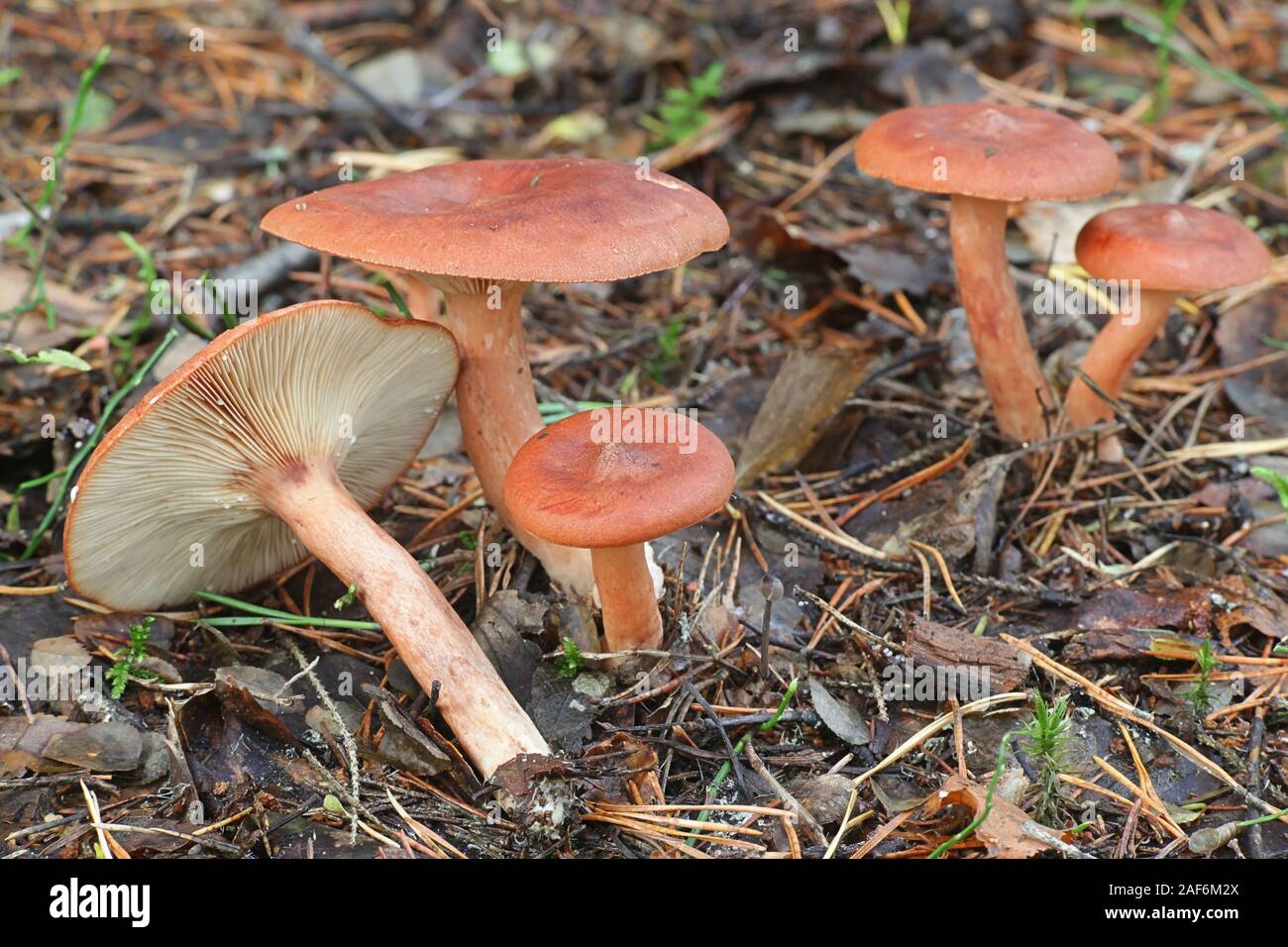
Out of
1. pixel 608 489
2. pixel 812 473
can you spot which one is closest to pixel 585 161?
pixel 608 489

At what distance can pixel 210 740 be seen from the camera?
2633 mm

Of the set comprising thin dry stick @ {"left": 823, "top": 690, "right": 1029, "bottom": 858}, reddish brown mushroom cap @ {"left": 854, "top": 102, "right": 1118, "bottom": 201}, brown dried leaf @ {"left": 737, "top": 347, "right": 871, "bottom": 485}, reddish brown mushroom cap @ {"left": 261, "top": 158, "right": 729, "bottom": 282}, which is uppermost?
reddish brown mushroom cap @ {"left": 854, "top": 102, "right": 1118, "bottom": 201}

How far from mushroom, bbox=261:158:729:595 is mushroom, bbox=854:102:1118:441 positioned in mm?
783

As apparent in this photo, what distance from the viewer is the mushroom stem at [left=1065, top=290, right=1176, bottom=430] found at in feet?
11.7

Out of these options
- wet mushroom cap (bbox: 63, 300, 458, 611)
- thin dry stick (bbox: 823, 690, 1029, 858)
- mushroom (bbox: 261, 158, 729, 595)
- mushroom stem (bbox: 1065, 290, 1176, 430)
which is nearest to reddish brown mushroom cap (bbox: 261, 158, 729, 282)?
mushroom (bbox: 261, 158, 729, 595)

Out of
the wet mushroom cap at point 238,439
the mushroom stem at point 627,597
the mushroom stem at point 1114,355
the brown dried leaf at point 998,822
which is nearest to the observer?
the brown dried leaf at point 998,822

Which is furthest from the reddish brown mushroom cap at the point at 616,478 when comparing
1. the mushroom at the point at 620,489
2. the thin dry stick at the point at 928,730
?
the thin dry stick at the point at 928,730

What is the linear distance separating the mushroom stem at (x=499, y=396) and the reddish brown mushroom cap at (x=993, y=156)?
1244mm

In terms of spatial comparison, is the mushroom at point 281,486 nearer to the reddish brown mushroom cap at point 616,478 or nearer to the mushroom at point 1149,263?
the reddish brown mushroom cap at point 616,478

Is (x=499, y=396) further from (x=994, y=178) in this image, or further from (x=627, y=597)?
(x=994, y=178)

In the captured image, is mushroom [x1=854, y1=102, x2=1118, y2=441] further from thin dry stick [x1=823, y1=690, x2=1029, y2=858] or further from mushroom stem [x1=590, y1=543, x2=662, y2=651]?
mushroom stem [x1=590, y1=543, x2=662, y2=651]

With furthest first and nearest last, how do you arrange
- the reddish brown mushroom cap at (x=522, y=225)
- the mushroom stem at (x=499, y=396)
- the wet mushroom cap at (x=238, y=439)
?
the mushroom stem at (x=499, y=396) → the wet mushroom cap at (x=238, y=439) → the reddish brown mushroom cap at (x=522, y=225)

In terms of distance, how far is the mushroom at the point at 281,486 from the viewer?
2.57 metres

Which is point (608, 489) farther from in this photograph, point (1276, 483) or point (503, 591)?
point (1276, 483)
